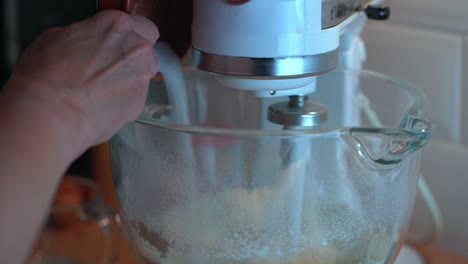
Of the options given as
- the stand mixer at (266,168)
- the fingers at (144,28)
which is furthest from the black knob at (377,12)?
the fingers at (144,28)

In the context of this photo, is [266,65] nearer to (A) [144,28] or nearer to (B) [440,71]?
(A) [144,28]

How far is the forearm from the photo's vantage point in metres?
0.38

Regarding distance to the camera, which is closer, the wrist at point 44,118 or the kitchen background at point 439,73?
the wrist at point 44,118

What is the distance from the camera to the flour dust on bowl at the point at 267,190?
459mm

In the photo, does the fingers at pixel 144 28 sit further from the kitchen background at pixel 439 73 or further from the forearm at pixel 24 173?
the kitchen background at pixel 439 73

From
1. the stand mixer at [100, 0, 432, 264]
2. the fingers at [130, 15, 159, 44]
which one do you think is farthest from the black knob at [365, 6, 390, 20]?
the fingers at [130, 15, 159, 44]

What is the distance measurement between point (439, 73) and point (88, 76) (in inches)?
19.7

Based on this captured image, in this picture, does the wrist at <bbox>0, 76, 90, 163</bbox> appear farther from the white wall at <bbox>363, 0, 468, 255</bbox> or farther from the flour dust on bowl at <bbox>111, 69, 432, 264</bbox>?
the white wall at <bbox>363, 0, 468, 255</bbox>

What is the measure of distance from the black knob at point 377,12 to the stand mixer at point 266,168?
40mm

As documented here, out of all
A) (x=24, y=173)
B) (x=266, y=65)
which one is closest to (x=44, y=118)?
(x=24, y=173)

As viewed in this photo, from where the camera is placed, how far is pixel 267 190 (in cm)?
47

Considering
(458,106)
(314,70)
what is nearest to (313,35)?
(314,70)

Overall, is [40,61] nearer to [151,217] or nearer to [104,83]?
[104,83]

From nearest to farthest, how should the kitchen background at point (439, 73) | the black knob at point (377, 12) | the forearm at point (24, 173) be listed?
the forearm at point (24, 173), the black knob at point (377, 12), the kitchen background at point (439, 73)
